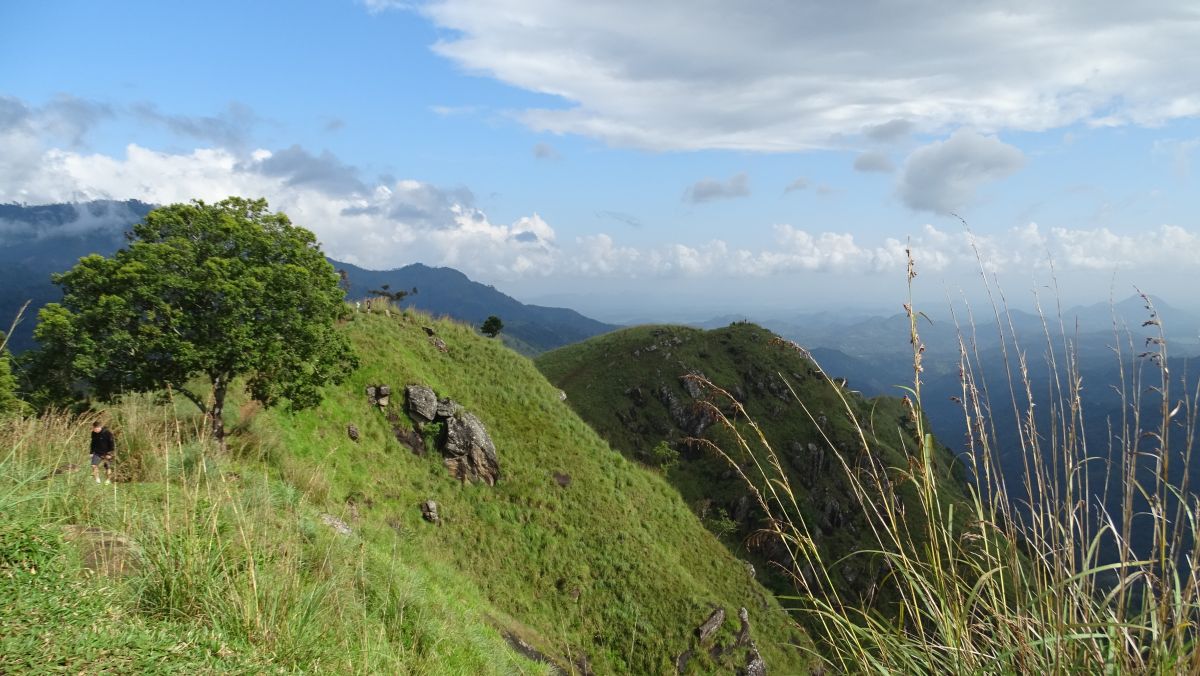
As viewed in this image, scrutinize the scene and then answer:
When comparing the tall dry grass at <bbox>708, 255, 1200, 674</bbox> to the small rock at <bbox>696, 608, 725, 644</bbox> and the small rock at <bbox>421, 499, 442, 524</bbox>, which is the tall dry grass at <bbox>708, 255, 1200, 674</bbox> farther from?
the small rock at <bbox>696, 608, 725, 644</bbox>

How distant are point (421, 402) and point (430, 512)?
21.5ft

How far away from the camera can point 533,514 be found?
2727cm

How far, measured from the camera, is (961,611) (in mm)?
3246

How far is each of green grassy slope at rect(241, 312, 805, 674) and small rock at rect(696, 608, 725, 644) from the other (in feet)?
1.50

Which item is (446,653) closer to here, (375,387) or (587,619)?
(587,619)

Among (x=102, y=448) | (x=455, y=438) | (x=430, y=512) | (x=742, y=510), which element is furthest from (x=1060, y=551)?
(x=742, y=510)

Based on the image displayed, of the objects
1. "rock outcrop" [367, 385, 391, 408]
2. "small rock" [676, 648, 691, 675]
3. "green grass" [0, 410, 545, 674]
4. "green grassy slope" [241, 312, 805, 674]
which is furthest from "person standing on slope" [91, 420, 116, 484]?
"small rock" [676, 648, 691, 675]

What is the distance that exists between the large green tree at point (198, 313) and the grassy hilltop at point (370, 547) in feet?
5.44

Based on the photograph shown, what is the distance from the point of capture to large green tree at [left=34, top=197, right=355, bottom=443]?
49.2 feet

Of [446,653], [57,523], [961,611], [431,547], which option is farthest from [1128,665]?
[431,547]

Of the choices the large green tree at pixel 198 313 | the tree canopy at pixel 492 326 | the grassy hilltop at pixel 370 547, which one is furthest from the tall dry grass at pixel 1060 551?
the tree canopy at pixel 492 326

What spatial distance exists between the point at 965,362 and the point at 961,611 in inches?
62.0

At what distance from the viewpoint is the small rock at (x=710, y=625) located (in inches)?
982

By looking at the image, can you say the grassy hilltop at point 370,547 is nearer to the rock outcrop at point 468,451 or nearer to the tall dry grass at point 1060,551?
the rock outcrop at point 468,451
